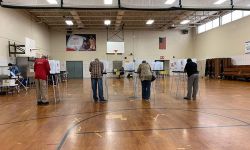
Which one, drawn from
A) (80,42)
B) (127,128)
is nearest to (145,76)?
(127,128)

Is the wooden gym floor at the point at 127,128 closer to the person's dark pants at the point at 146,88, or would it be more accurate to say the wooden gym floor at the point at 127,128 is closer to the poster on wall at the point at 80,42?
the person's dark pants at the point at 146,88

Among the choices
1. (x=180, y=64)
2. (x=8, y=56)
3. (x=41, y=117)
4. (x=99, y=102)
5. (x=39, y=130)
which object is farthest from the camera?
(x=8, y=56)

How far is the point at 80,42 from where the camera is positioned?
28.5m

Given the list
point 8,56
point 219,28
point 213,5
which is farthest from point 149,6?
point 219,28

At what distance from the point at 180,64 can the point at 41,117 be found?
299 inches

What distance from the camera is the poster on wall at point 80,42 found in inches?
1120

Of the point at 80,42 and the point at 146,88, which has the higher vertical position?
the point at 80,42

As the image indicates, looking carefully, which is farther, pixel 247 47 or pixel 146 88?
pixel 247 47

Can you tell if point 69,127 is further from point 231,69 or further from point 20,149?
point 231,69

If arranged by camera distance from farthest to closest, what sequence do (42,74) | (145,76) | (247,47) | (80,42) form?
(80,42) < (247,47) < (145,76) < (42,74)

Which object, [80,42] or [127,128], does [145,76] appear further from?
[80,42]

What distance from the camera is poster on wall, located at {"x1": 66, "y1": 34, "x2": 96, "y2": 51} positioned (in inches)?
1120

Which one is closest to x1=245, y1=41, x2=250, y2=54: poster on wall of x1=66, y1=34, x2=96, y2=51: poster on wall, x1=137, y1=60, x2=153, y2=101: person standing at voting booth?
x1=137, y1=60, x2=153, y2=101: person standing at voting booth

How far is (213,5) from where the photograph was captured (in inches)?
284
